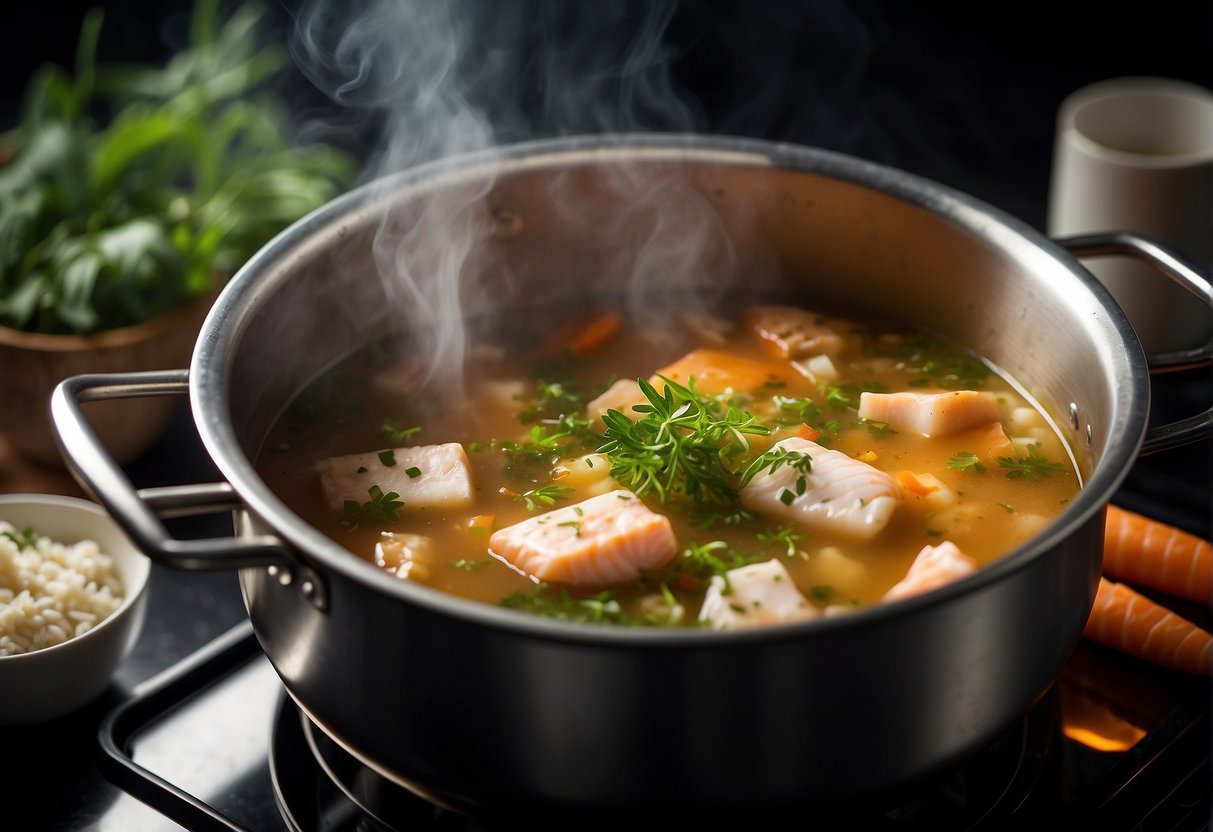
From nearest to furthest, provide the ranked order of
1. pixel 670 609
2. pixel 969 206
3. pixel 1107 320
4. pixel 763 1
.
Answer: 1. pixel 670 609
2. pixel 1107 320
3. pixel 969 206
4. pixel 763 1

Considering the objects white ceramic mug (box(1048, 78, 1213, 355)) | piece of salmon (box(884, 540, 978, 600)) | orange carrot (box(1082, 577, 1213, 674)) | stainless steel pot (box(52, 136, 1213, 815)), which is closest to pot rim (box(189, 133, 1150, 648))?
stainless steel pot (box(52, 136, 1213, 815))

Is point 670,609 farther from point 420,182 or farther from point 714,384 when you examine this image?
point 420,182

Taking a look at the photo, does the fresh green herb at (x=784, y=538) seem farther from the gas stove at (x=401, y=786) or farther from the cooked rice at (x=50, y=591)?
the cooked rice at (x=50, y=591)

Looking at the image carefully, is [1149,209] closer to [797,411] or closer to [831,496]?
[797,411]

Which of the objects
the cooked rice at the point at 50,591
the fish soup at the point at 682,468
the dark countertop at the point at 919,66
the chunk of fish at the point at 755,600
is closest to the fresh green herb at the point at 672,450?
the fish soup at the point at 682,468

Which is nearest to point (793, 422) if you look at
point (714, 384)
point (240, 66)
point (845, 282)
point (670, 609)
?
point (714, 384)

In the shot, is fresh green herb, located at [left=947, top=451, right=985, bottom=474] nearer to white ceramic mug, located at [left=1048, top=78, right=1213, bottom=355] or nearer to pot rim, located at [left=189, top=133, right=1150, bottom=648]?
pot rim, located at [left=189, top=133, right=1150, bottom=648]
